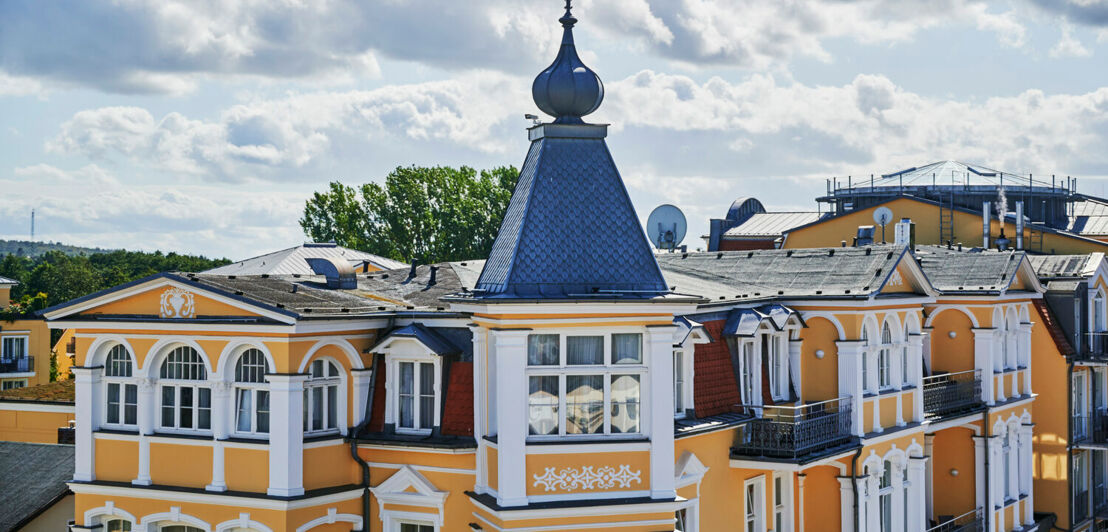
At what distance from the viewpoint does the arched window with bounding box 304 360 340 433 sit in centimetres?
2119

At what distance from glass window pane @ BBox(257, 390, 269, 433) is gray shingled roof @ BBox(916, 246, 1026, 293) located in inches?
746

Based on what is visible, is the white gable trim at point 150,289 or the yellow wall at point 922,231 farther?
the yellow wall at point 922,231

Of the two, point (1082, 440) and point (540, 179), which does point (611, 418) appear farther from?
point (1082, 440)

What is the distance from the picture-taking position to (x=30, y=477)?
2786cm

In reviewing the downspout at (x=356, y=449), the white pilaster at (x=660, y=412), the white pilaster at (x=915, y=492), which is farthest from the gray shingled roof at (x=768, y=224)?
the white pilaster at (x=660, y=412)

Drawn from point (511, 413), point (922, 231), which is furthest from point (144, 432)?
point (922, 231)

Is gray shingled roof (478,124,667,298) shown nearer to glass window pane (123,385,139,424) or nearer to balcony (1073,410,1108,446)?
glass window pane (123,385,139,424)

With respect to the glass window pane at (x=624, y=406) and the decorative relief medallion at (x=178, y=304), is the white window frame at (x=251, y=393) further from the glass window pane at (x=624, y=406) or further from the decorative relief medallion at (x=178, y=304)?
the glass window pane at (x=624, y=406)

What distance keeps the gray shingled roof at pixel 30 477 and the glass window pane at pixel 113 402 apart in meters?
5.52

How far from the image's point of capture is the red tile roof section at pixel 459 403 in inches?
826

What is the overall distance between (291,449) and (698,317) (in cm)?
806

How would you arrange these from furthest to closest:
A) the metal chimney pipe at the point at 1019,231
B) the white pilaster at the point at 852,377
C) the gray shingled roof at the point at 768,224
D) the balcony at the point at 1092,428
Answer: the gray shingled roof at the point at 768,224
the metal chimney pipe at the point at 1019,231
the balcony at the point at 1092,428
the white pilaster at the point at 852,377

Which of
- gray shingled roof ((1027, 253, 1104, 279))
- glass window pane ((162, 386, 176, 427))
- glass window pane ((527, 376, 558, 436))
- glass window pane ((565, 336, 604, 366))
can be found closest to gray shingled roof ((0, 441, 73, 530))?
glass window pane ((162, 386, 176, 427))

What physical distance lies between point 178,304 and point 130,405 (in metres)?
2.27
